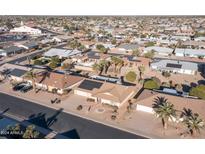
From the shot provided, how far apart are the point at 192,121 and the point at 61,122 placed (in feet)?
83.7

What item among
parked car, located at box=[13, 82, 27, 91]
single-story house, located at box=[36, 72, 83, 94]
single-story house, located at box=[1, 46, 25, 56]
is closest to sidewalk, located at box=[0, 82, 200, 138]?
parked car, located at box=[13, 82, 27, 91]

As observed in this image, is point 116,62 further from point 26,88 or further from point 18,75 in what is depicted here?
point 18,75

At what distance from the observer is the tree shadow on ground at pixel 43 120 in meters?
42.2

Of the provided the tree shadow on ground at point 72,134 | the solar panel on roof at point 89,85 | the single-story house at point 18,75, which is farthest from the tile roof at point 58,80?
the tree shadow on ground at point 72,134

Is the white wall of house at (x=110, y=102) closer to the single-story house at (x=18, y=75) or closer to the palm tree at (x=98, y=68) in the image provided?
the palm tree at (x=98, y=68)

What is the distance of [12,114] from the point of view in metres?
46.2

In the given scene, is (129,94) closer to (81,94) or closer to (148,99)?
(148,99)

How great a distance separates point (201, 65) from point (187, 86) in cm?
2445

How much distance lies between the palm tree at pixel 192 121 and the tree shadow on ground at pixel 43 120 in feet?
87.0

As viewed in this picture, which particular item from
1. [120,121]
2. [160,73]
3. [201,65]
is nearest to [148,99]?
[120,121]

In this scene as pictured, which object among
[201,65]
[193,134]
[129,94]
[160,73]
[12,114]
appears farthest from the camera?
[201,65]

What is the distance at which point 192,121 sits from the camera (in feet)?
118

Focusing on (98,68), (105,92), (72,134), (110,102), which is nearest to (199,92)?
(110,102)

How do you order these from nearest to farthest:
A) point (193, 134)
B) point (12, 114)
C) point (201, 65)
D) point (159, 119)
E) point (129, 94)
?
1. point (193, 134)
2. point (159, 119)
3. point (12, 114)
4. point (129, 94)
5. point (201, 65)
